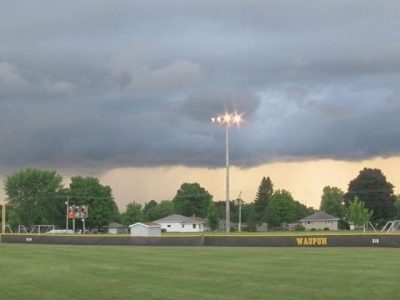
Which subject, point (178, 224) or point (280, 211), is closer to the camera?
point (280, 211)

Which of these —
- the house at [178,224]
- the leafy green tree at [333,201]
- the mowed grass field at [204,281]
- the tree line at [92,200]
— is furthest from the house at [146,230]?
the leafy green tree at [333,201]

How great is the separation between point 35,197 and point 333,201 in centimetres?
8742

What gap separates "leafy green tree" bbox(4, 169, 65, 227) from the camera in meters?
142

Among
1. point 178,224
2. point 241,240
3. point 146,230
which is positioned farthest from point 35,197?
point 241,240

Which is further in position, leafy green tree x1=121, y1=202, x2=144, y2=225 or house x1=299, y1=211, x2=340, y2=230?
leafy green tree x1=121, y1=202, x2=144, y2=225

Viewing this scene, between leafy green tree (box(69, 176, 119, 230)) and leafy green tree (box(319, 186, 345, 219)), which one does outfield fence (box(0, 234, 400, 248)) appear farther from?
leafy green tree (box(319, 186, 345, 219))

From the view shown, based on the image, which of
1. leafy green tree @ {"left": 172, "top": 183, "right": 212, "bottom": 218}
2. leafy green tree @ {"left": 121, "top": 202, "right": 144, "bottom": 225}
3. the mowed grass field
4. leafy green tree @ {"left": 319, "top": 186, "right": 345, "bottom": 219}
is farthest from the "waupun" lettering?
leafy green tree @ {"left": 172, "top": 183, "right": 212, "bottom": 218}

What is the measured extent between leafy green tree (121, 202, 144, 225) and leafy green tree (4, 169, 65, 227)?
2160 cm

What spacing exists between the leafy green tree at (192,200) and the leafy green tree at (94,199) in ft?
140

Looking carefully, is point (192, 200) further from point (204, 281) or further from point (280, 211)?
point (204, 281)

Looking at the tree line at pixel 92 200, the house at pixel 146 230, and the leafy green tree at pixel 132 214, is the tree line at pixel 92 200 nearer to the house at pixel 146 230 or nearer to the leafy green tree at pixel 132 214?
the leafy green tree at pixel 132 214

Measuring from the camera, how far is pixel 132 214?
531 feet

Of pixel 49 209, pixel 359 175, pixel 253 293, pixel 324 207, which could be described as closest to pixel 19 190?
pixel 49 209

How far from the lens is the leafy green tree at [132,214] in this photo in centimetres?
16112
